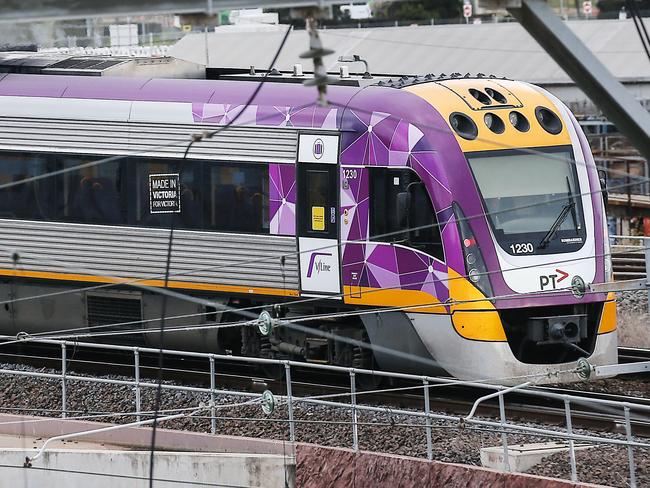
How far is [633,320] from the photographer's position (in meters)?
19.9

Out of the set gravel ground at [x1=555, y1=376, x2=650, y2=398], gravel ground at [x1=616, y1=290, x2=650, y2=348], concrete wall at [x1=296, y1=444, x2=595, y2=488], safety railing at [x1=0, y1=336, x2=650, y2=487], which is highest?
safety railing at [x1=0, y1=336, x2=650, y2=487]

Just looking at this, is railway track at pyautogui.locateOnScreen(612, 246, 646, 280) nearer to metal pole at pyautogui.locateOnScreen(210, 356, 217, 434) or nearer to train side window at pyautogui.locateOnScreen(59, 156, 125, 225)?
train side window at pyautogui.locateOnScreen(59, 156, 125, 225)

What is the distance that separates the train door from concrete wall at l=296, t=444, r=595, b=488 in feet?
8.82

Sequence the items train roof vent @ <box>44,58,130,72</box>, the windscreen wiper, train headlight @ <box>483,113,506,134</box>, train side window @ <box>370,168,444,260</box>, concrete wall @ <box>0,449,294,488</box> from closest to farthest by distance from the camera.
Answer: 1. concrete wall @ <box>0,449,294,488</box>
2. train side window @ <box>370,168,444,260</box>
3. the windscreen wiper
4. train headlight @ <box>483,113,506,134</box>
5. train roof vent @ <box>44,58,130,72</box>

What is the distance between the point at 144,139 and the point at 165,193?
67 cm

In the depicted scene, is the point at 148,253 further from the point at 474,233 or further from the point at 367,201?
the point at 474,233

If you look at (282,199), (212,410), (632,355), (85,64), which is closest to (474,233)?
(282,199)

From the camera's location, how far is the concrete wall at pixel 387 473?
12102mm

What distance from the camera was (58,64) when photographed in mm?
18609

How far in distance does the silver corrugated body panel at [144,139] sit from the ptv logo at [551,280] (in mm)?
2988

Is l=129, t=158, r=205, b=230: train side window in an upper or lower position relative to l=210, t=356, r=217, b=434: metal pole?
upper

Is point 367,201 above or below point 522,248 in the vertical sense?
above

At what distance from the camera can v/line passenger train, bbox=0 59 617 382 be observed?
14.9 m

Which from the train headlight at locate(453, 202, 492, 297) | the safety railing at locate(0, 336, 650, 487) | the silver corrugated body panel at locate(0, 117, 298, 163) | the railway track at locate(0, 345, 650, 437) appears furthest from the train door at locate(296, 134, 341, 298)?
the train headlight at locate(453, 202, 492, 297)
